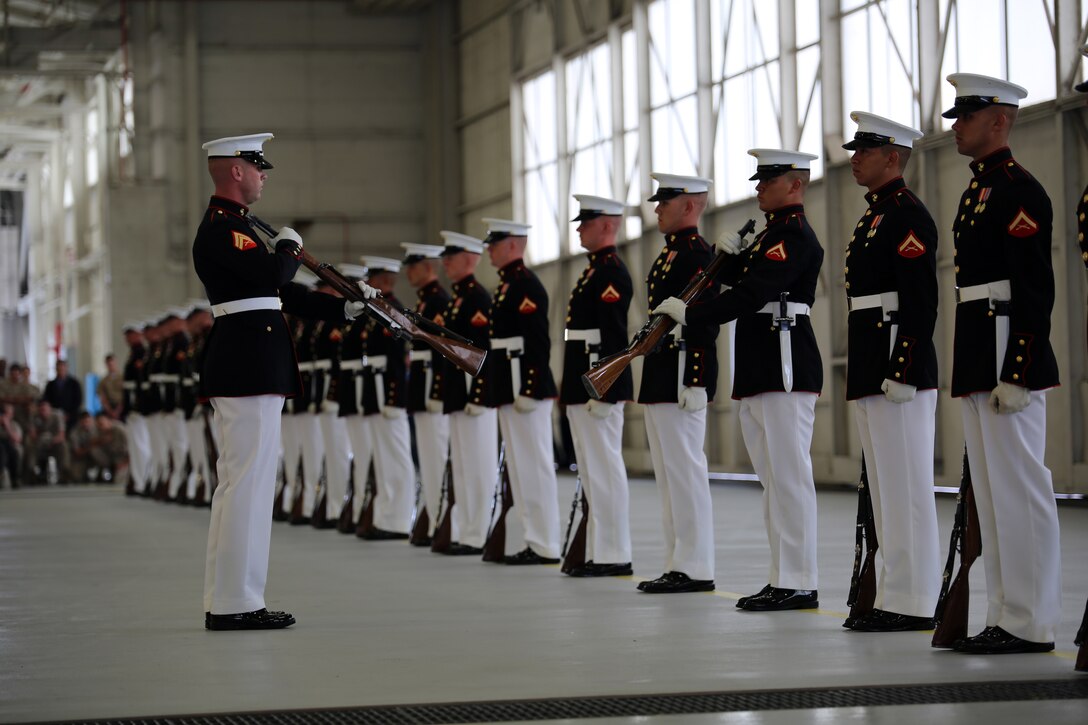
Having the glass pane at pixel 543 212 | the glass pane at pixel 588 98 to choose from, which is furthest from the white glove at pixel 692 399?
the glass pane at pixel 543 212

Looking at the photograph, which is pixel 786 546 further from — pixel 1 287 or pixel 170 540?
pixel 1 287

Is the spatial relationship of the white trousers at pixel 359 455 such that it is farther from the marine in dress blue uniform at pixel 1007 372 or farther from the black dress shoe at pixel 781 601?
the marine in dress blue uniform at pixel 1007 372

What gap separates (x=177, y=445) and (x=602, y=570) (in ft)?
32.7

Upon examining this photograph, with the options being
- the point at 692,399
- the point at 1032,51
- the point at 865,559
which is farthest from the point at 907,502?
the point at 1032,51

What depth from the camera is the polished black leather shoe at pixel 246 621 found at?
239 inches

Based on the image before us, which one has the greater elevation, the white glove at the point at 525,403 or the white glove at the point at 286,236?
the white glove at the point at 286,236

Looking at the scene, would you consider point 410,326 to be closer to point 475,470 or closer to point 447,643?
point 447,643

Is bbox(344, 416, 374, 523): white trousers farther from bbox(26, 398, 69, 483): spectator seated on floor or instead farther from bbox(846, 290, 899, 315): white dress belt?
bbox(26, 398, 69, 483): spectator seated on floor

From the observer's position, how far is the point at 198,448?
630 inches

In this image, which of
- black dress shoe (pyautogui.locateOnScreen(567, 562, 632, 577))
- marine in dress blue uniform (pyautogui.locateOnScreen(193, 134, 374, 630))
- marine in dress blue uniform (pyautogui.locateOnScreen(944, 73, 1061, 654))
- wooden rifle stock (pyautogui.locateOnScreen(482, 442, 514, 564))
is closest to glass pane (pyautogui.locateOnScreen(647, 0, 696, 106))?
wooden rifle stock (pyautogui.locateOnScreen(482, 442, 514, 564))

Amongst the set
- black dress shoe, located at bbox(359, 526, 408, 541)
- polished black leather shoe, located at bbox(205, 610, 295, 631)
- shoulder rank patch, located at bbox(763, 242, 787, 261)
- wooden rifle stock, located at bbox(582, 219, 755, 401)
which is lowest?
black dress shoe, located at bbox(359, 526, 408, 541)

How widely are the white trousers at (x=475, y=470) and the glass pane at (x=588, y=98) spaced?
1136 cm

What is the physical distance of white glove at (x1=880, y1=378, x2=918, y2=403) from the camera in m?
5.43

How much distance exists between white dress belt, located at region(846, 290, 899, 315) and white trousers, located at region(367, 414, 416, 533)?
5752mm
